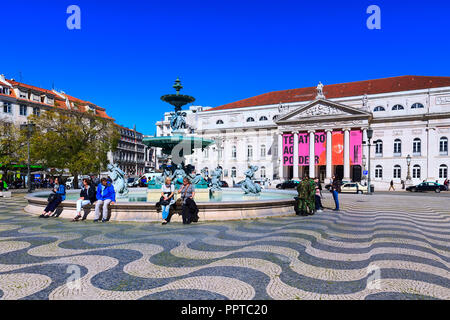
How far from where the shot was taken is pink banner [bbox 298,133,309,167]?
1852 inches

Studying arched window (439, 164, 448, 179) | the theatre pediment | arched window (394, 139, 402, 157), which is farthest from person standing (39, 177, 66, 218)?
arched window (439, 164, 448, 179)

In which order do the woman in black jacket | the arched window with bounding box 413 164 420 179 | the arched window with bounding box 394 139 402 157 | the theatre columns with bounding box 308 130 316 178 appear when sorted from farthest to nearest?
the theatre columns with bounding box 308 130 316 178, the arched window with bounding box 394 139 402 157, the arched window with bounding box 413 164 420 179, the woman in black jacket

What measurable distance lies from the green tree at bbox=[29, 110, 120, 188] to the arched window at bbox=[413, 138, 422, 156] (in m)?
42.9

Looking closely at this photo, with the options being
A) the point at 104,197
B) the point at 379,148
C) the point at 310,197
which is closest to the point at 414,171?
the point at 379,148

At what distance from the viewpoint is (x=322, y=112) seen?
4562cm

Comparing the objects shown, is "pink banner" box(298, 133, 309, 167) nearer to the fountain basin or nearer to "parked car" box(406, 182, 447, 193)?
"parked car" box(406, 182, 447, 193)

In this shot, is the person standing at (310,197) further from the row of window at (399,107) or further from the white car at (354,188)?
the row of window at (399,107)

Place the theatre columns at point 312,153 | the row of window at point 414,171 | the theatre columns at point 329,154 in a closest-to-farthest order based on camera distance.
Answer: the row of window at point 414,171 → the theatre columns at point 329,154 → the theatre columns at point 312,153

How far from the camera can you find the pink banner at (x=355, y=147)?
4275 centimetres

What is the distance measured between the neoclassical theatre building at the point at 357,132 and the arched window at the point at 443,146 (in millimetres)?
121

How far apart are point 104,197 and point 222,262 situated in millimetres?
5489

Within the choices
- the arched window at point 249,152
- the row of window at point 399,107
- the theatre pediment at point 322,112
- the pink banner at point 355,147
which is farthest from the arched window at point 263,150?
the row of window at point 399,107

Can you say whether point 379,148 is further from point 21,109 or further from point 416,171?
point 21,109
